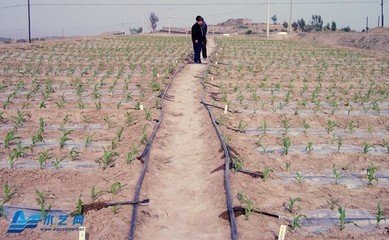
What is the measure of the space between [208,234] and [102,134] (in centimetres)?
387

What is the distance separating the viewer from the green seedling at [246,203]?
4.57 metres

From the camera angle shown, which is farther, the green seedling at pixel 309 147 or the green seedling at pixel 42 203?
the green seedling at pixel 309 147

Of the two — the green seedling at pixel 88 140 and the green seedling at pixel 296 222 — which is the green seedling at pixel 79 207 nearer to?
the green seedling at pixel 88 140

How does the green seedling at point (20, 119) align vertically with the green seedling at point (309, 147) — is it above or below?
above

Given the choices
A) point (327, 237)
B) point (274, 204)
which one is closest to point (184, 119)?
point (274, 204)

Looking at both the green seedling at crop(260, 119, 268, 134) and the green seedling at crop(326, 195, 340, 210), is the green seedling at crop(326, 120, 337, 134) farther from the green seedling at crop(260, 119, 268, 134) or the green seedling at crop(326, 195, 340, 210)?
the green seedling at crop(326, 195, 340, 210)

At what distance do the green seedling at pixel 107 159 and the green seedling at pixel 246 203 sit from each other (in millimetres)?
2242

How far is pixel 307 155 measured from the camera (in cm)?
662

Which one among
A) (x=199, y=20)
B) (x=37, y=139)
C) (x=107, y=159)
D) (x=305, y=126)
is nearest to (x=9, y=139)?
(x=37, y=139)

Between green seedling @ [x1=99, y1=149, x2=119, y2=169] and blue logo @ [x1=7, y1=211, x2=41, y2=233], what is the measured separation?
159 cm

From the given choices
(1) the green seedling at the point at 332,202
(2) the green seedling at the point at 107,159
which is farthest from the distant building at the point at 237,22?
(1) the green seedling at the point at 332,202

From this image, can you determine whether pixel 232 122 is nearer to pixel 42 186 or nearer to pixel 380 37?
pixel 42 186

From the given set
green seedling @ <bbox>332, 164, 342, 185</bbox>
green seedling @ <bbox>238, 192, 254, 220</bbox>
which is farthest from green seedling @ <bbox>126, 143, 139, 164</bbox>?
green seedling @ <bbox>332, 164, 342, 185</bbox>

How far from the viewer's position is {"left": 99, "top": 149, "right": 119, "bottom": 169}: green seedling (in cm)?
598
